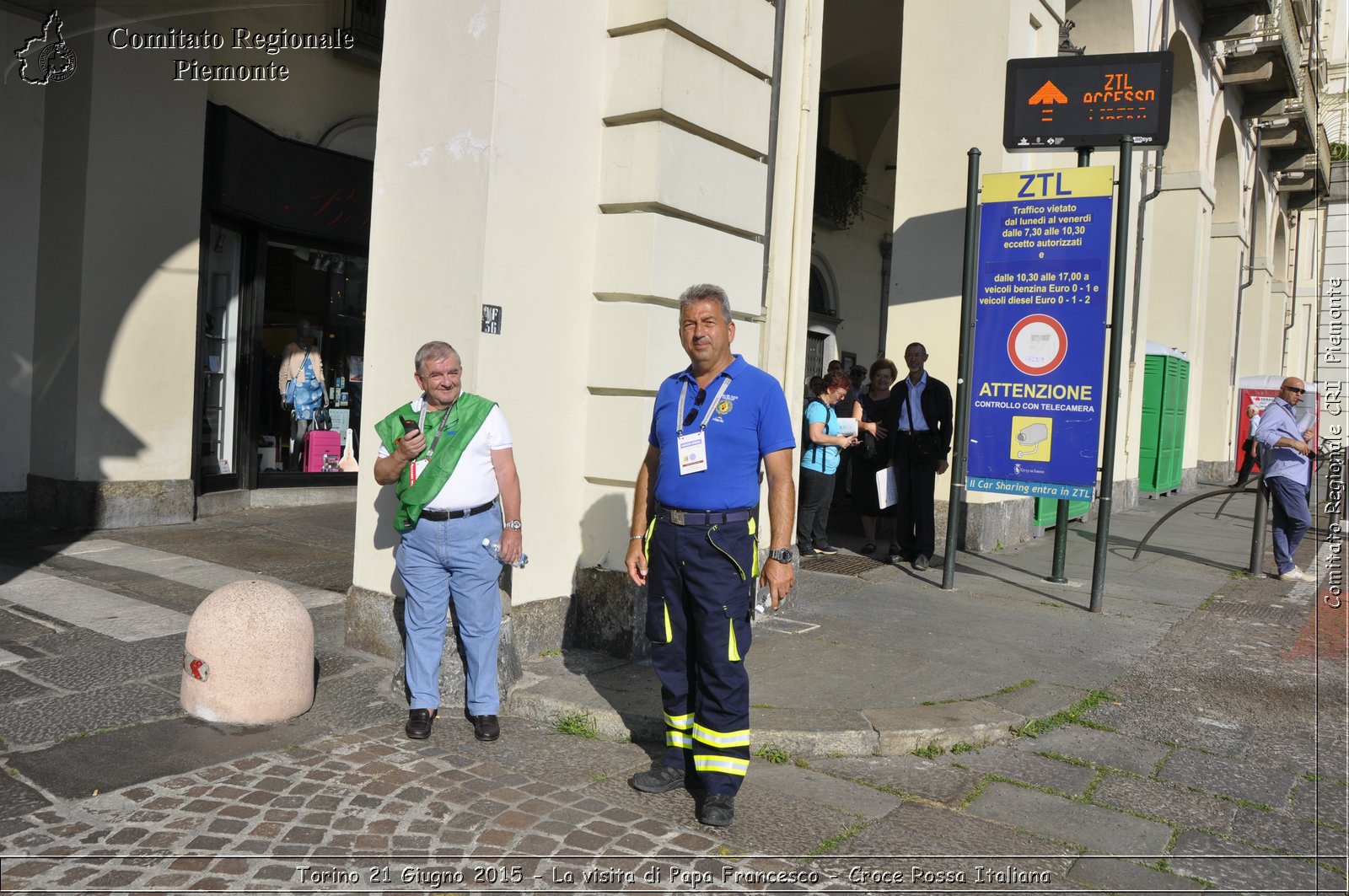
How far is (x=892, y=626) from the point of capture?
21.9ft

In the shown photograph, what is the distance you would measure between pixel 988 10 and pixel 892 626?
6600mm

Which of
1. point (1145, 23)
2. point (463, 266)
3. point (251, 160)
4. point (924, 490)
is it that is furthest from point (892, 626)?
point (1145, 23)

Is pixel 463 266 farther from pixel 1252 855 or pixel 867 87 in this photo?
pixel 867 87

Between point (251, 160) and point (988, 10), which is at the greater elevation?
point (988, 10)

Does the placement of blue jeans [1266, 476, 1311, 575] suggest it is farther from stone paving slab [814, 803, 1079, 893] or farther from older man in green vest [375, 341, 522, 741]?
older man in green vest [375, 341, 522, 741]

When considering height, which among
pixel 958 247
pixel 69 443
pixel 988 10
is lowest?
pixel 69 443

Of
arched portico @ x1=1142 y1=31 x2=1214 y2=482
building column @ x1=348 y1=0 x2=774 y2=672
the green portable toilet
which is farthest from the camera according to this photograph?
arched portico @ x1=1142 y1=31 x2=1214 y2=482

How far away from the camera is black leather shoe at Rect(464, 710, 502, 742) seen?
4.51 meters

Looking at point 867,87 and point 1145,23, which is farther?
point 867,87

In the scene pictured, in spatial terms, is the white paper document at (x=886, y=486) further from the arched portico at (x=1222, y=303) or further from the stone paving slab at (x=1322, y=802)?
the arched portico at (x=1222, y=303)

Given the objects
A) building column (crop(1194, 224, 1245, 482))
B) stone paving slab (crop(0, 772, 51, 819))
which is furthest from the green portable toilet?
stone paving slab (crop(0, 772, 51, 819))

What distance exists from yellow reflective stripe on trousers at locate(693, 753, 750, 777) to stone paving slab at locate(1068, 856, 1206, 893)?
117 cm

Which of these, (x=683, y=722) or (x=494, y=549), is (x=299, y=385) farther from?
(x=683, y=722)

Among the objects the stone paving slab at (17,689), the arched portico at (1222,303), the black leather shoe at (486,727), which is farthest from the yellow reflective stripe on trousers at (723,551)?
the arched portico at (1222,303)
